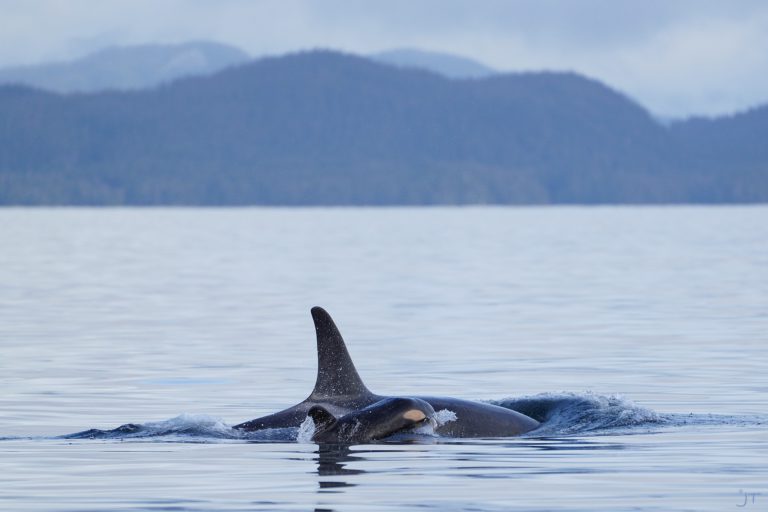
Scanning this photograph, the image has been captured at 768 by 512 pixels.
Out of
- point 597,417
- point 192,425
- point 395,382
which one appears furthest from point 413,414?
point 395,382

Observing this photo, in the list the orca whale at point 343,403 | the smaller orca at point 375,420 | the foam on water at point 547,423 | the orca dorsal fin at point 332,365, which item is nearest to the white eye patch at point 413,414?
the smaller orca at point 375,420

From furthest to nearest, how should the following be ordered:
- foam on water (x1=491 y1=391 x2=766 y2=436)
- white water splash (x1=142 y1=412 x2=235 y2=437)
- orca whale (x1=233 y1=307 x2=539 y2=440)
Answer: foam on water (x1=491 y1=391 x2=766 y2=436) < white water splash (x1=142 y1=412 x2=235 y2=437) < orca whale (x1=233 y1=307 x2=539 y2=440)

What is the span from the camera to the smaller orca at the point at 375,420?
49.4 ft

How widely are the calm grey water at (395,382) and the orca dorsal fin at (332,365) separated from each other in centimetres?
80

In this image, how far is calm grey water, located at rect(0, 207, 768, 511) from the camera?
12.7 meters

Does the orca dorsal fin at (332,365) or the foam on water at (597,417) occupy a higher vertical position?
the orca dorsal fin at (332,365)

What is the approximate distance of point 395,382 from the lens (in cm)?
2227

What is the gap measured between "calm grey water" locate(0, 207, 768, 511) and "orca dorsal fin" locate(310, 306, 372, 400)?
2.62 feet

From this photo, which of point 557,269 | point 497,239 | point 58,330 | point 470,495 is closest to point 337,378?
point 470,495

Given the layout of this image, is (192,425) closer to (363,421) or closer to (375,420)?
(363,421)

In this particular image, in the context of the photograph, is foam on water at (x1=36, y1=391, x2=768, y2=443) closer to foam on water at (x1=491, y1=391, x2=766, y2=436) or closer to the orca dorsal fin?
foam on water at (x1=491, y1=391, x2=766, y2=436)

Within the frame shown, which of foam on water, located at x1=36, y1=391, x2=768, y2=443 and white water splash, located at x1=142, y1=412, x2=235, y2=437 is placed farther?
white water splash, located at x1=142, y1=412, x2=235, y2=437

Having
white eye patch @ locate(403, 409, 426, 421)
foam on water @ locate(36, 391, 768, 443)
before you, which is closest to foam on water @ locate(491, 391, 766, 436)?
foam on water @ locate(36, 391, 768, 443)

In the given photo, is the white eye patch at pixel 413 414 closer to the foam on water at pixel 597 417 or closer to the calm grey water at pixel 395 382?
the calm grey water at pixel 395 382
